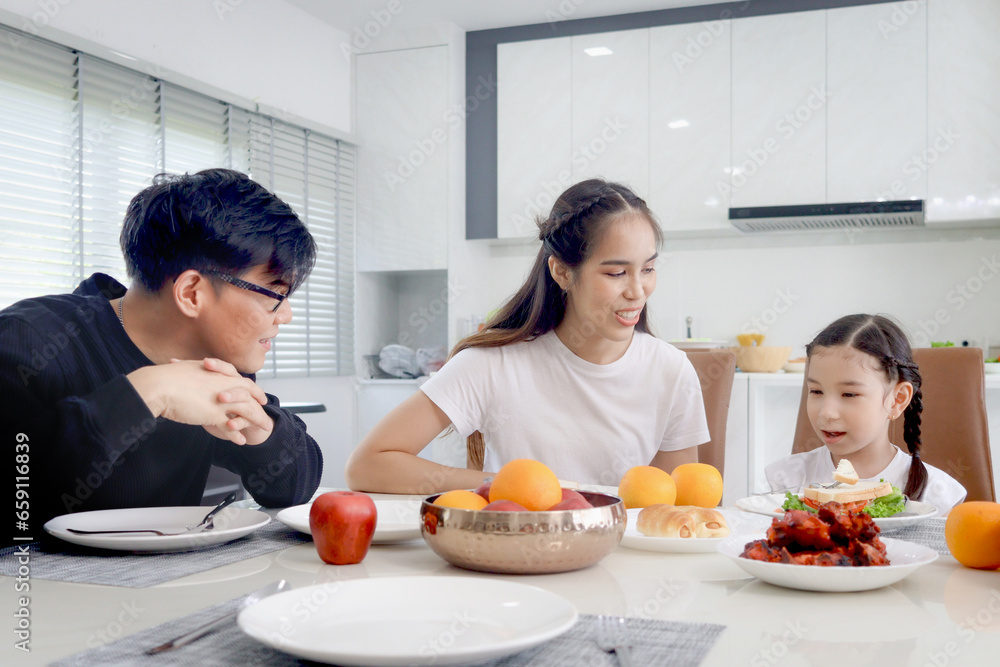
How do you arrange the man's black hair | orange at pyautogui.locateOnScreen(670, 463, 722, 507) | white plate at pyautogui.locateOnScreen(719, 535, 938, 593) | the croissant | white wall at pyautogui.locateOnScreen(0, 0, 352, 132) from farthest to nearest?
1. white wall at pyautogui.locateOnScreen(0, 0, 352, 132)
2. the man's black hair
3. orange at pyautogui.locateOnScreen(670, 463, 722, 507)
4. the croissant
5. white plate at pyautogui.locateOnScreen(719, 535, 938, 593)

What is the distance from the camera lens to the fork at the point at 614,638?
630mm

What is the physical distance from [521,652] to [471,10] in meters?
4.47

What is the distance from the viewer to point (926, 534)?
3.82ft

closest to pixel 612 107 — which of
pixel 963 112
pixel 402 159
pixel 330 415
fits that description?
pixel 402 159

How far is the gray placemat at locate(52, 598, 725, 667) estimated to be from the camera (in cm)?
63

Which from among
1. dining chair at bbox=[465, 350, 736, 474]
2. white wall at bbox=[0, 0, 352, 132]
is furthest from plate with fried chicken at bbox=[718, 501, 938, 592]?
white wall at bbox=[0, 0, 352, 132]

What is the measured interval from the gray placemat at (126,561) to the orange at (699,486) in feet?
1.78

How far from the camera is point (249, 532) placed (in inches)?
42.7

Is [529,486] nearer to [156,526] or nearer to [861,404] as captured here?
[156,526]

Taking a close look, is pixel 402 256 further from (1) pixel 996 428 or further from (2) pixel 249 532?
(2) pixel 249 532

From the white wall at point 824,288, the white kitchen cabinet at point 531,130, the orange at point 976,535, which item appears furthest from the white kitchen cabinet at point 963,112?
the orange at point 976,535

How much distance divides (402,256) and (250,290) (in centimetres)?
353

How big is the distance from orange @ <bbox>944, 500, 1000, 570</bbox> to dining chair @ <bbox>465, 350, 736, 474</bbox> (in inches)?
38.9

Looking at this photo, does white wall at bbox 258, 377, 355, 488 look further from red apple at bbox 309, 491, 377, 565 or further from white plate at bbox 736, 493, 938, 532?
red apple at bbox 309, 491, 377, 565
